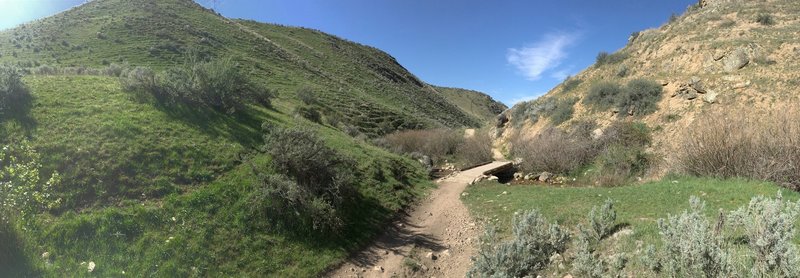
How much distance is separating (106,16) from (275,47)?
21573 millimetres

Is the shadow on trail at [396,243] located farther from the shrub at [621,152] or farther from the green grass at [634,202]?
the shrub at [621,152]

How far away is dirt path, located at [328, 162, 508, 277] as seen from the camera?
10438mm

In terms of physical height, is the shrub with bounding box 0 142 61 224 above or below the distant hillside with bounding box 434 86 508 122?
below

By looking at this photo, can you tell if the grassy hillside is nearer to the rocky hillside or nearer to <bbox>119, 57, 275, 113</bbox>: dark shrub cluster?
<bbox>119, 57, 275, 113</bbox>: dark shrub cluster

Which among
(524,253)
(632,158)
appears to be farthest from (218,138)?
(632,158)

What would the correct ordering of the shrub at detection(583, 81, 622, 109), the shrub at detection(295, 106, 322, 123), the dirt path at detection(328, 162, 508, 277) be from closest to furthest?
the dirt path at detection(328, 162, 508, 277) → the shrub at detection(583, 81, 622, 109) → the shrub at detection(295, 106, 322, 123)

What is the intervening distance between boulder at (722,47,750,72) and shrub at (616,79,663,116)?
348cm

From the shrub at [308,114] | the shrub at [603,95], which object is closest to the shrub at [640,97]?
the shrub at [603,95]

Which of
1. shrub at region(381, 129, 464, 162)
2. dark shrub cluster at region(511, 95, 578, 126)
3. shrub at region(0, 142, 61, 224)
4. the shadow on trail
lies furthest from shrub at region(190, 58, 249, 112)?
dark shrub cluster at region(511, 95, 578, 126)

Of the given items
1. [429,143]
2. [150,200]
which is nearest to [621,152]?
[429,143]

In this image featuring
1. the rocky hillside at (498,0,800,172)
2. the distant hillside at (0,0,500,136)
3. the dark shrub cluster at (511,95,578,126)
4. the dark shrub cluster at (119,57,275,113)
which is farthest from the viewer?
the distant hillside at (0,0,500,136)

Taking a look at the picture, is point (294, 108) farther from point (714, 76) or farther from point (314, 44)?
point (314, 44)

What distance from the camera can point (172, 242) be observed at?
30.8ft

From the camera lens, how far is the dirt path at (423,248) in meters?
10.4
